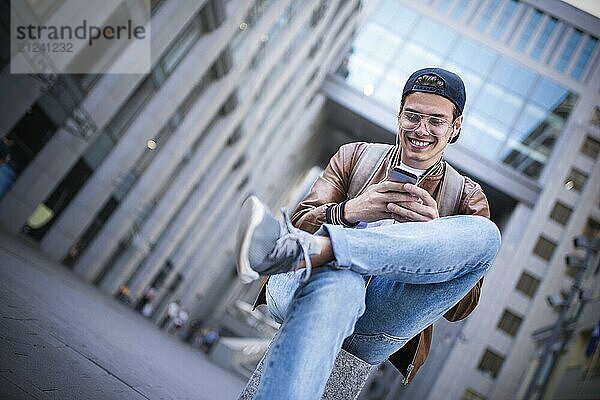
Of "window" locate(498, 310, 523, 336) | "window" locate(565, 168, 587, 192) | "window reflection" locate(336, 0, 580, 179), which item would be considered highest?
"window" locate(565, 168, 587, 192)

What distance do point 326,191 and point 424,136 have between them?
53 cm

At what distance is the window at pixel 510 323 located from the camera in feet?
122

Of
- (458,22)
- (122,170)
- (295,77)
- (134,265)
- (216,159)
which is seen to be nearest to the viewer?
(122,170)

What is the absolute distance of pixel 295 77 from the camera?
28.0 m

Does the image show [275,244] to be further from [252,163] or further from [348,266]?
[252,163]

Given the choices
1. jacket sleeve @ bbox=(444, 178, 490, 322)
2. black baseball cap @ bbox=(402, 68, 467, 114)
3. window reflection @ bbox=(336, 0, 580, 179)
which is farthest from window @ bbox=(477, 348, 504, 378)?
black baseball cap @ bbox=(402, 68, 467, 114)

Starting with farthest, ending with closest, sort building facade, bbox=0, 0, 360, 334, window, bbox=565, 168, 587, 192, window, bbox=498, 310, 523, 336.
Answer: window, bbox=565, 168, 587, 192
window, bbox=498, 310, 523, 336
building facade, bbox=0, 0, 360, 334

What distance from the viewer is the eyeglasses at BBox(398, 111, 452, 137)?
2426 mm

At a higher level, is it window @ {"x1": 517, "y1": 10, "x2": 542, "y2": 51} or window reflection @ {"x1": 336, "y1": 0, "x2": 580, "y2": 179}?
window @ {"x1": 517, "y1": 10, "x2": 542, "y2": 51}

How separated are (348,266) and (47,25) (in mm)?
11307

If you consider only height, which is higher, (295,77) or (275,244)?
(295,77)

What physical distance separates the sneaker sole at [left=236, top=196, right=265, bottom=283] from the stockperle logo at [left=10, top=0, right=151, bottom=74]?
10284mm

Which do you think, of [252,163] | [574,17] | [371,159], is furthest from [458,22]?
[371,159]

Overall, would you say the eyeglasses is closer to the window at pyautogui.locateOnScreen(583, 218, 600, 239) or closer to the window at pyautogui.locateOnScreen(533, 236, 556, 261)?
the window at pyautogui.locateOnScreen(533, 236, 556, 261)
